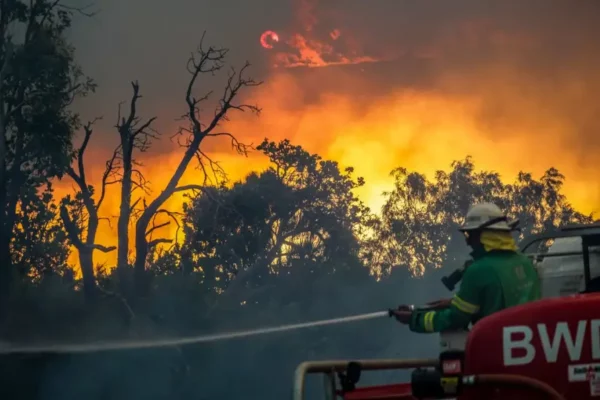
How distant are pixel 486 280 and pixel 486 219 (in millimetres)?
458

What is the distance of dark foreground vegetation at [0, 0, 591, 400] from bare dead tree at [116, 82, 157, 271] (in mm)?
35

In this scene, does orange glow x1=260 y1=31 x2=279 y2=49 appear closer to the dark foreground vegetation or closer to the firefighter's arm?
the dark foreground vegetation

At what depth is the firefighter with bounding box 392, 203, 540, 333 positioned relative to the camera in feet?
14.0

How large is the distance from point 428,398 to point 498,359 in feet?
0.95

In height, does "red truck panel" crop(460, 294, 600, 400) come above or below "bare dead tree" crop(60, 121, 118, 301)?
below

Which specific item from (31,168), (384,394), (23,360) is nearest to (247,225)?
(31,168)

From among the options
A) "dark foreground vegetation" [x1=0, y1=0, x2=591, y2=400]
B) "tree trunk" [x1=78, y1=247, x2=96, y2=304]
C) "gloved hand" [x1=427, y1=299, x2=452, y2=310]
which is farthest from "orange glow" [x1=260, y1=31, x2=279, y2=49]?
"gloved hand" [x1=427, y1=299, x2=452, y2=310]

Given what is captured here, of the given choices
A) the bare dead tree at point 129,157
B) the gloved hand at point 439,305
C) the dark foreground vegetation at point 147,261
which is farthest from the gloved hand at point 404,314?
the bare dead tree at point 129,157

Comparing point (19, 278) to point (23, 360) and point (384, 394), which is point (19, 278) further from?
point (384, 394)

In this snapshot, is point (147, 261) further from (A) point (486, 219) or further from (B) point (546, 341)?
(B) point (546, 341)

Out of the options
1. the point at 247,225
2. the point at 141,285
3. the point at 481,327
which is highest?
the point at 247,225

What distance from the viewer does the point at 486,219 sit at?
15.2 feet

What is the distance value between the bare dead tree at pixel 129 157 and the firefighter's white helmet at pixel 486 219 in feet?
51.6

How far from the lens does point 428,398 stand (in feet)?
11.3
